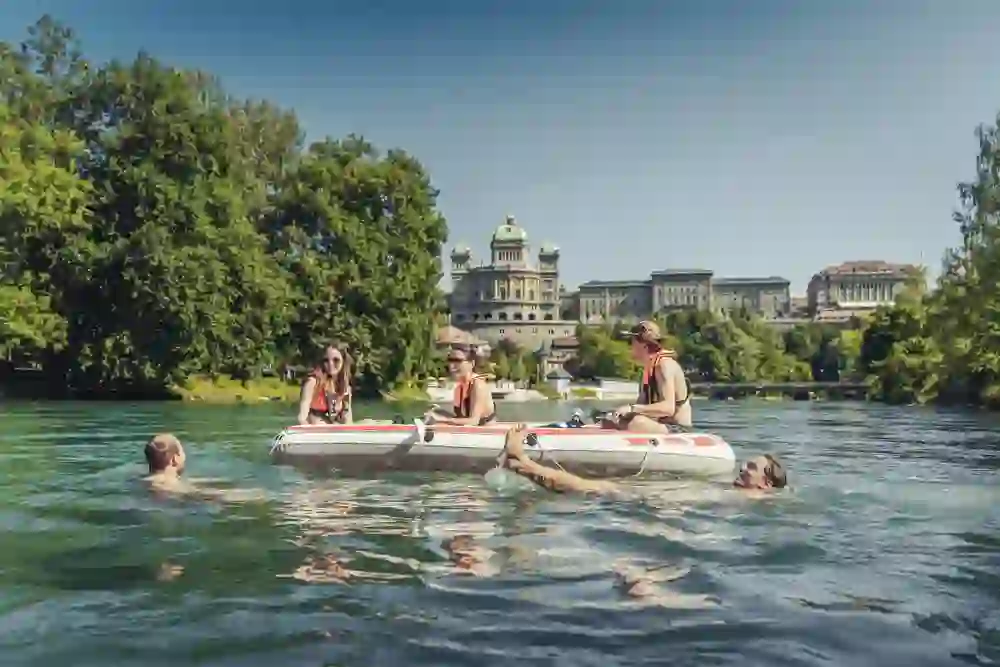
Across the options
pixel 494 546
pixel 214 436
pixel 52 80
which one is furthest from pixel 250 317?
pixel 494 546

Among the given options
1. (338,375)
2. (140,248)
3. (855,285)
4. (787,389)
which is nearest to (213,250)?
(140,248)

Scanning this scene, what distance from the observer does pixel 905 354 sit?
182 feet

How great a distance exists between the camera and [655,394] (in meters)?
12.0

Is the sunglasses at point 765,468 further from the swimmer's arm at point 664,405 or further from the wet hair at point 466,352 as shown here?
the wet hair at point 466,352

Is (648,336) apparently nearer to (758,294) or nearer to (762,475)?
(762,475)

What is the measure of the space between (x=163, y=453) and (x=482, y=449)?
3557 millimetres

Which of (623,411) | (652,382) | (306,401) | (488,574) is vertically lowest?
(488,574)

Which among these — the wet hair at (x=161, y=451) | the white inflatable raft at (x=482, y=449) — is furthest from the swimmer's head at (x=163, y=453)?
the white inflatable raft at (x=482, y=449)

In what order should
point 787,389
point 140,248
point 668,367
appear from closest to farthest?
point 668,367, point 140,248, point 787,389

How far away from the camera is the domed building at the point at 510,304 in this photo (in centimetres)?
16975

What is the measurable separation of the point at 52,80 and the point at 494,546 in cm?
4271

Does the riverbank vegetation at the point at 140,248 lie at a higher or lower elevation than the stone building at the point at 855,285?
lower

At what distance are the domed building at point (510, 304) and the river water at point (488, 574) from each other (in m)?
151

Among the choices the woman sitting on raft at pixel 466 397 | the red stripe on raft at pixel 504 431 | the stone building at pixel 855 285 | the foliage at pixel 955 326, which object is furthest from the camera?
the stone building at pixel 855 285
